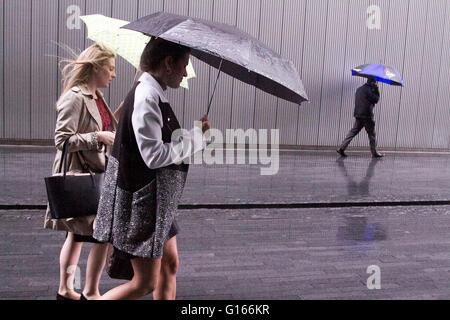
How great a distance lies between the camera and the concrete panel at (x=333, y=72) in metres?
14.1

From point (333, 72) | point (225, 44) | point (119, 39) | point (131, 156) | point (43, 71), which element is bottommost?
point (131, 156)

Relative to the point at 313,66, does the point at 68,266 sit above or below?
below

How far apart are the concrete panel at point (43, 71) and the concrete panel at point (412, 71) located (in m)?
9.60

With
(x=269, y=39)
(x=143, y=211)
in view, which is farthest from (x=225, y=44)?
(x=269, y=39)

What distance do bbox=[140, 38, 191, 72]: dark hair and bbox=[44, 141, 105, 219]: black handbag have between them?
2.93 feet

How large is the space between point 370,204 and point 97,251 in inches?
190

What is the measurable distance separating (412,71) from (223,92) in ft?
18.7

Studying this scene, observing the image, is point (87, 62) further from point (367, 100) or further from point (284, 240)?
point (367, 100)

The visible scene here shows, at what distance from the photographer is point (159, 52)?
8.31 feet

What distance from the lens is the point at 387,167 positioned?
1129 centimetres

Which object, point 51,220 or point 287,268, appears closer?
point 51,220

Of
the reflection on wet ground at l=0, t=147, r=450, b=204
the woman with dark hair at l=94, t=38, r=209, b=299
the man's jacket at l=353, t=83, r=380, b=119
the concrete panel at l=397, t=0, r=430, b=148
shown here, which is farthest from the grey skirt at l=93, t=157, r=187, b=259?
the concrete panel at l=397, t=0, r=430, b=148
